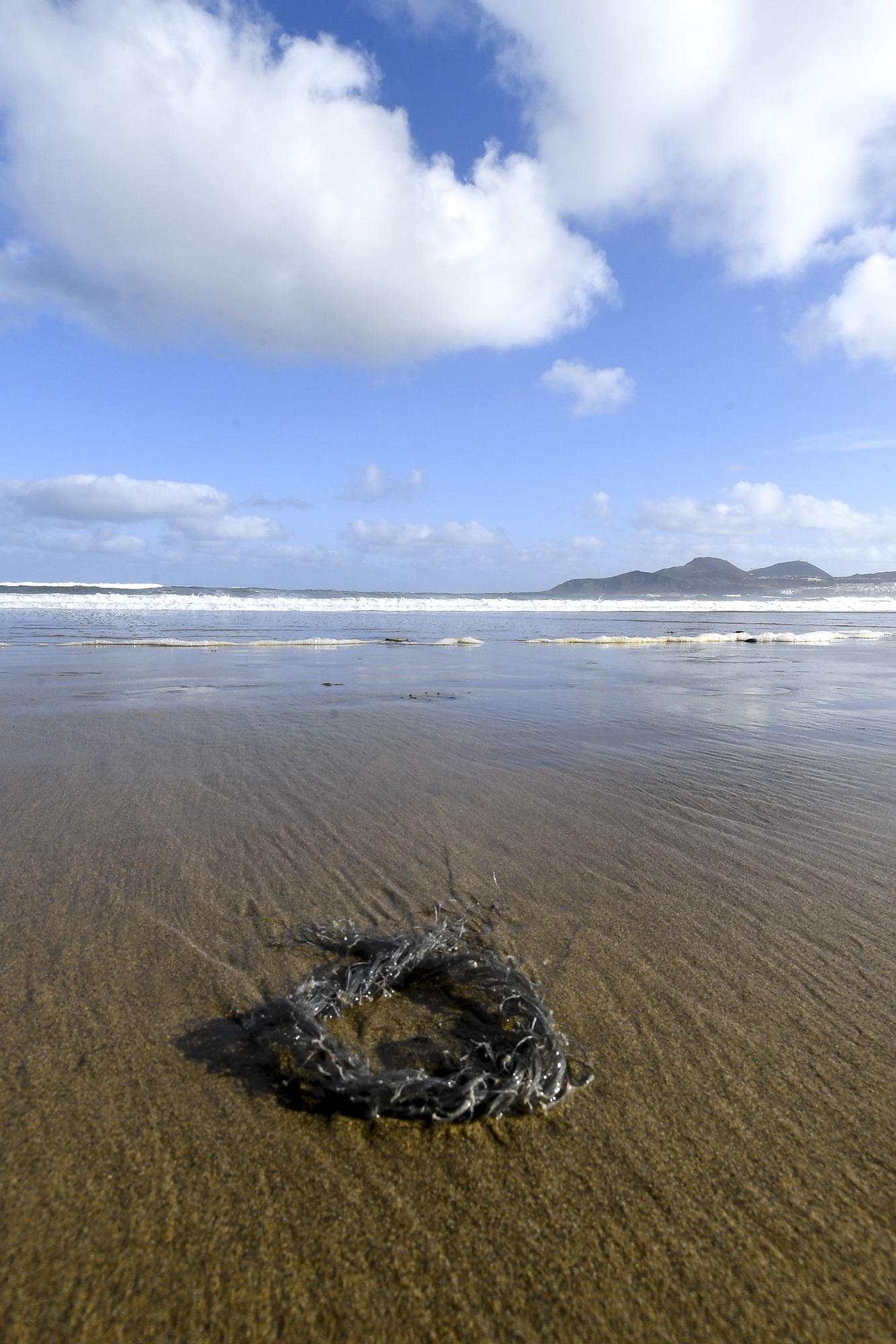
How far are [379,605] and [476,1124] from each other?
37776 mm

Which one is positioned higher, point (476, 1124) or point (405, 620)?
point (405, 620)

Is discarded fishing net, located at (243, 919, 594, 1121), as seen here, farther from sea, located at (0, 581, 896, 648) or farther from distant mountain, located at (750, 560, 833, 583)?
distant mountain, located at (750, 560, 833, 583)

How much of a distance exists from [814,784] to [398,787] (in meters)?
2.68

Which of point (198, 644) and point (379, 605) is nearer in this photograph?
point (198, 644)

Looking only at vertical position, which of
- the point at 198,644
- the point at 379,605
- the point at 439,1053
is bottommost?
the point at 439,1053

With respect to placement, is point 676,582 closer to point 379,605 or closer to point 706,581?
point 706,581

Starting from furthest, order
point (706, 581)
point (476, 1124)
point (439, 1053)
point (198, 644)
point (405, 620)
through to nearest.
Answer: point (706, 581)
point (405, 620)
point (198, 644)
point (439, 1053)
point (476, 1124)

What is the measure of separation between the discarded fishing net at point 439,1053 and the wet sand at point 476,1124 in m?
0.06

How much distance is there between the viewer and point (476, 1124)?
1.60 meters

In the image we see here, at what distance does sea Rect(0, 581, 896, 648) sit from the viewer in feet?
57.0

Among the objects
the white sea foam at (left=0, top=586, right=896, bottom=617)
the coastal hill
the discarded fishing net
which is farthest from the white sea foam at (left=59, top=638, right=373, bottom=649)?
the coastal hill

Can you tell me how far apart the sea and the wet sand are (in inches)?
465

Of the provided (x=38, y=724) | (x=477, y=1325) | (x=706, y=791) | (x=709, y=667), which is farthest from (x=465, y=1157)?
(x=709, y=667)

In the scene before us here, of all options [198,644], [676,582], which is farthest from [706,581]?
[198,644]
